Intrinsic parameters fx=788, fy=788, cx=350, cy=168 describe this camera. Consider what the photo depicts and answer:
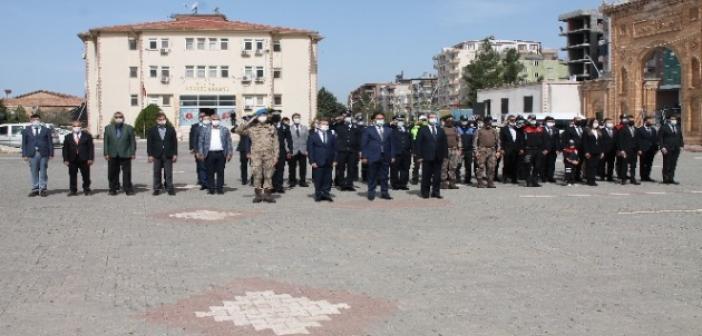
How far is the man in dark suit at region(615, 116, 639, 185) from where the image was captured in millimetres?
19688

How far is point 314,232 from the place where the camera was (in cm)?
1115

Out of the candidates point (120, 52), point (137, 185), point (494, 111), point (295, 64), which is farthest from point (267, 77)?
point (137, 185)

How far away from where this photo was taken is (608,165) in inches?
820

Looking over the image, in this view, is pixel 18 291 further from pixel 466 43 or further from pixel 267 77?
pixel 466 43

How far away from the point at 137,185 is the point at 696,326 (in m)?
15.7

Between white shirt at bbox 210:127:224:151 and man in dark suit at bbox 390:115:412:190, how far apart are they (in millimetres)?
3998

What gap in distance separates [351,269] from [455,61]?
153 m

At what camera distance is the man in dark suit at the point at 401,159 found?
18.6 m

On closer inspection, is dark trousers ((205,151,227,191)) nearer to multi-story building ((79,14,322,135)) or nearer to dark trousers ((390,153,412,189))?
dark trousers ((390,153,412,189))

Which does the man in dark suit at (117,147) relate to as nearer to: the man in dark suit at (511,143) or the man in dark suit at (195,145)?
the man in dark suit at (195,145)

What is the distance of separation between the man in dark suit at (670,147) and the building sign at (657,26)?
3105cm

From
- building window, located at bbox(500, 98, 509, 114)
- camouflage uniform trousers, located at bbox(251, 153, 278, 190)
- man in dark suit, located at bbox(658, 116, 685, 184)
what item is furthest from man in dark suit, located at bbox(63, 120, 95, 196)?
building window, located at bbox(500, 98, 509, 114)

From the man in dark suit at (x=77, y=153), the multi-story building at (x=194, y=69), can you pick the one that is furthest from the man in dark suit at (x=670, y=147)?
the multi-story building at (x=194, y=69)

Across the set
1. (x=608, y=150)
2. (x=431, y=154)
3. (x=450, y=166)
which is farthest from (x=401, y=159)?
(x=608, y=150)
